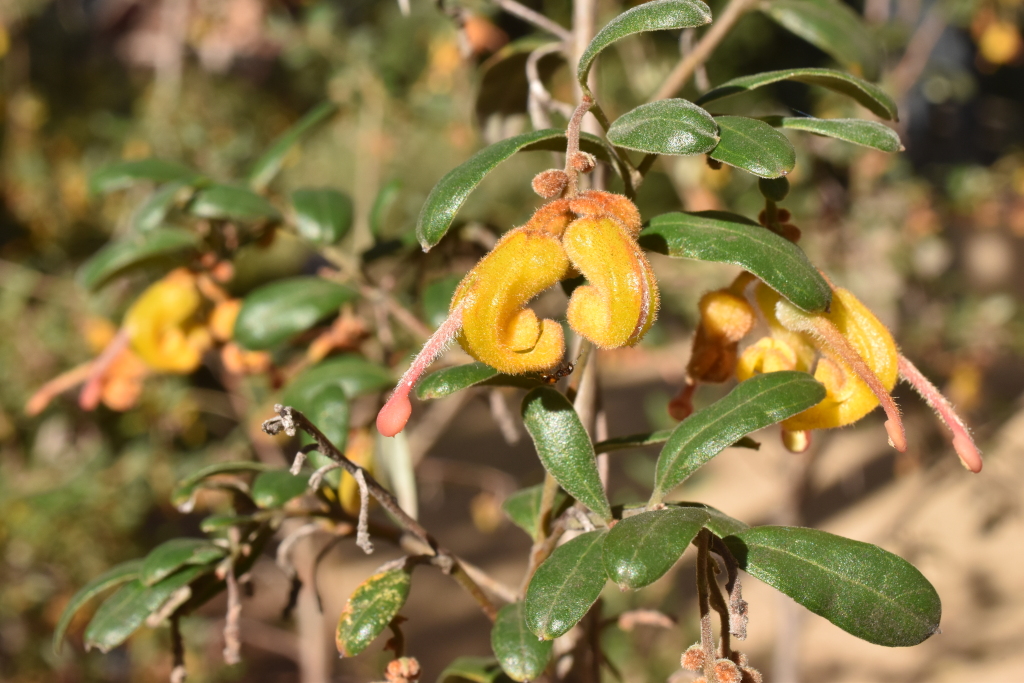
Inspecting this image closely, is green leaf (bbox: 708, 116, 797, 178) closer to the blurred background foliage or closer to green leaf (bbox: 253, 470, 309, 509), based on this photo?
green leaf (bbox: 253, 470, 309, 509)

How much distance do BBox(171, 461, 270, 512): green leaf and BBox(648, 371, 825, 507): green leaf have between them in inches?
12.2

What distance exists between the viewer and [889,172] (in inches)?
75.5

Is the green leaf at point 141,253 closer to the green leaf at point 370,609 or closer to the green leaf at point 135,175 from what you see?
the green leaf at point 135,175

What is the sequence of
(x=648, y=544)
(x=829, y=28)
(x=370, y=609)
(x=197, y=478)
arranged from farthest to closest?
(x=829, y=28)
(x=197, y=478)
(x=370, y=609)
(x=648, y=544)

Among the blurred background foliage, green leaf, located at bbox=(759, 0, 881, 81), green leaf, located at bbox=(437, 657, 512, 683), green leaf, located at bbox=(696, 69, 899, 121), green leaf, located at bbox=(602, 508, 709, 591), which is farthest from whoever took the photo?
the blurred background foliage

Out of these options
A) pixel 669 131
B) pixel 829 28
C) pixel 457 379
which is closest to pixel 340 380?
pixel 457 379

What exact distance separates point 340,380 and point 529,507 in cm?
24

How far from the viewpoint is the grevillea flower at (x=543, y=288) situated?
38 cm

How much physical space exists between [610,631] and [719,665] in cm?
126

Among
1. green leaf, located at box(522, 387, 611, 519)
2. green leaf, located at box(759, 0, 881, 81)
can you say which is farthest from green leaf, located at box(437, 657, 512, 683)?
green leaf, located at box(759, 0, 881, 81)

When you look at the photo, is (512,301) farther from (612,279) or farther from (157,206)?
(157,206)

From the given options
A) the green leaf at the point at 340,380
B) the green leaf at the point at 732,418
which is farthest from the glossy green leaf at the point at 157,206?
the green leaf at the point at 732,418

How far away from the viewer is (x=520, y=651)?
17.5 inches

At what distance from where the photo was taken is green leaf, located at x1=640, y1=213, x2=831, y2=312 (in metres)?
0.39
